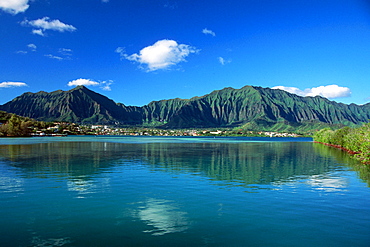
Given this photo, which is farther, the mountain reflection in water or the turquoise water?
the mountain reflection in water

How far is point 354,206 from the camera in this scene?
22812 millimetres

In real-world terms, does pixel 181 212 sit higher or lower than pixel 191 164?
higher

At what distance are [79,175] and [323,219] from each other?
30481 millimetres

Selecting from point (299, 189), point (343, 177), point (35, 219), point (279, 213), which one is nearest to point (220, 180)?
point (299, 189)

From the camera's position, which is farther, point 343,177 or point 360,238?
point 343,177

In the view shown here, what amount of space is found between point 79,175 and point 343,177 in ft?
123

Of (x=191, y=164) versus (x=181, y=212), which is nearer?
(x=181, y=212)

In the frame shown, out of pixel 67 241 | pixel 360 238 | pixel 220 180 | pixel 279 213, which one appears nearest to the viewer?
pixel 67 241

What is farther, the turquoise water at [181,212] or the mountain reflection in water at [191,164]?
the mountain reflection in water at [191,164]

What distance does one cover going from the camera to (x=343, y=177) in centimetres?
3847

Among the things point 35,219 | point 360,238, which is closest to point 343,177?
point 360,238

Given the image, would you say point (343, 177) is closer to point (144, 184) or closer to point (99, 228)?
point (144, 184)

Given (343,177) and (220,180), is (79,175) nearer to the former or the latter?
(220,180)

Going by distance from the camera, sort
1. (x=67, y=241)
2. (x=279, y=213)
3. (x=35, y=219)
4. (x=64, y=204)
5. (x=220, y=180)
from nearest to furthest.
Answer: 1. (x=67, y=241)
2. (x=35, y=219)
3. (x=279, y=213)
4. (x=64, y=204)
5. (x=220, y=180)
